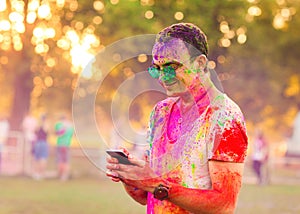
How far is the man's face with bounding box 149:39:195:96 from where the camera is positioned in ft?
8.23

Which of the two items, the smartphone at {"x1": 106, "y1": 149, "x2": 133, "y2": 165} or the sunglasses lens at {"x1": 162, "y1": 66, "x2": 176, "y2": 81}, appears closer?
the smartphone at {"x1": 106, "y1": 149, "x2": 133, "y2": 165}

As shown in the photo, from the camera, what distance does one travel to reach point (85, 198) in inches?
617

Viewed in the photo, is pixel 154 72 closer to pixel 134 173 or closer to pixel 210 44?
pixel 134 173

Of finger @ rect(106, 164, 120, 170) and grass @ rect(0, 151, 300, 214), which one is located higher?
finger @ rect(106, 164, 120, 170)

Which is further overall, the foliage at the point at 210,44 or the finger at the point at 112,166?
the foliage at the point at 210,44

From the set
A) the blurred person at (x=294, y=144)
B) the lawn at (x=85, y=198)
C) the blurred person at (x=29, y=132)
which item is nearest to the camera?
the lawn at (x=85, y=198)

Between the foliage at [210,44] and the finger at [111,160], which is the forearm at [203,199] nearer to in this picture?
the finger at [111,160]

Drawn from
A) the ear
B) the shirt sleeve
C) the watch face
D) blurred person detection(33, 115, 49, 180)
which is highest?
the ear

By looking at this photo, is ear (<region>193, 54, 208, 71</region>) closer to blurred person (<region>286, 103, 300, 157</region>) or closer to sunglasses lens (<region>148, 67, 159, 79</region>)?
sunglasses lens (<region>148, 67, 159, 79</region>)

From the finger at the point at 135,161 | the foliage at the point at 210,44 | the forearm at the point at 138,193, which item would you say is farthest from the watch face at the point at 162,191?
the foliage at the point at 210,44

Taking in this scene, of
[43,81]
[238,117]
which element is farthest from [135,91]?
[43,81]

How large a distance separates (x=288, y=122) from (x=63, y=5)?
113 feet

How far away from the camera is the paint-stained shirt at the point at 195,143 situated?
2.41 meters

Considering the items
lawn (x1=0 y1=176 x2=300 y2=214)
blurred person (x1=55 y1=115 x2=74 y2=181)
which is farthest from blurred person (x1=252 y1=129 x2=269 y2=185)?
blurred person (x1=55 y1=115 x2=74 y2=181)
